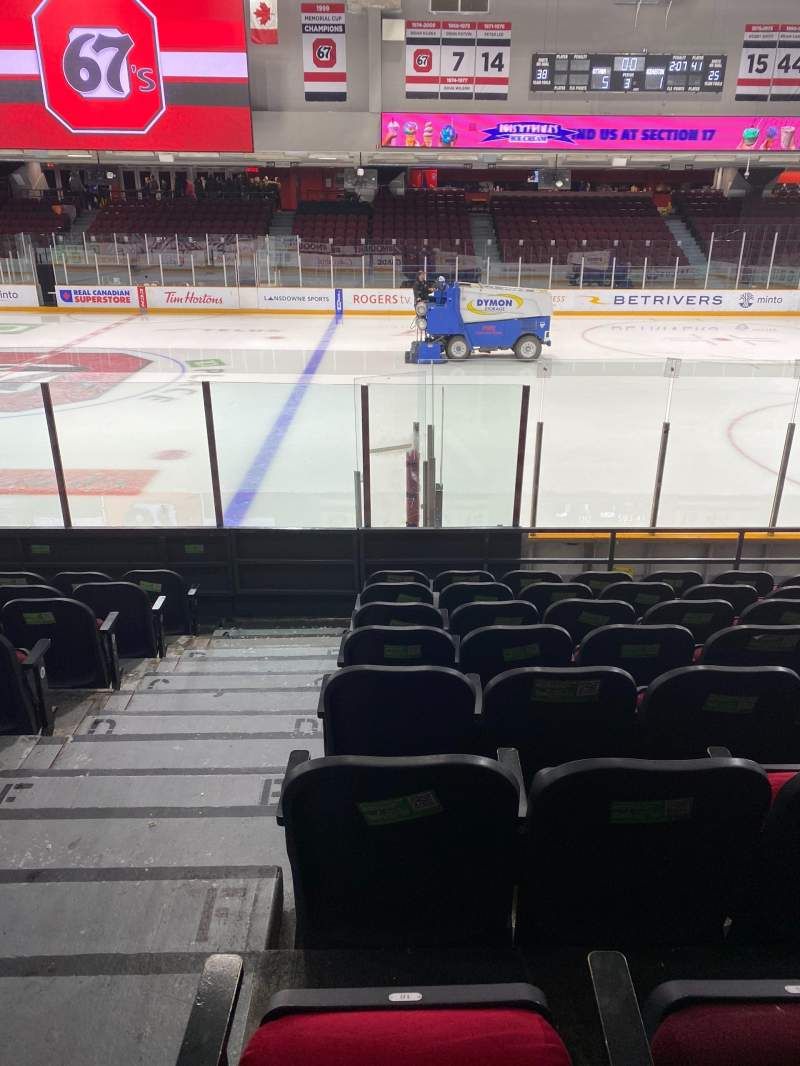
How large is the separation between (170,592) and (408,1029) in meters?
4.72

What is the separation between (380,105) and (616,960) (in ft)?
76.1

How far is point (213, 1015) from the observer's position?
105cm

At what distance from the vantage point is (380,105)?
67.2 ft

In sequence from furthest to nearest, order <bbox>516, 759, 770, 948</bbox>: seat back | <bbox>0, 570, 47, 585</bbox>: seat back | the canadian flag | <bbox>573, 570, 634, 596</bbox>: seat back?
the canadian flag
<bbox>573, 570, 634, 596</bbox>: seat back
<bbox>0, 570, 47, 585</bbox>: seat back
<bbox>516, 759, 770, 948</bbox>: seat back

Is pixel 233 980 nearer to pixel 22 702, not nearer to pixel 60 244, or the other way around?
pixel 22 702

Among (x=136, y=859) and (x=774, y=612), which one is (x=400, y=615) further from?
(x=774, y=612)

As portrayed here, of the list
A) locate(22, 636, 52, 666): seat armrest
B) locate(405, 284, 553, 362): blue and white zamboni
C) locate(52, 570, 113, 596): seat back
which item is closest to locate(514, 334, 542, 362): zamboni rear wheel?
locate(405, 284, 553, 362): blue and white zamboni

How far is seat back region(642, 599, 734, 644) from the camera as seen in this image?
368 cm

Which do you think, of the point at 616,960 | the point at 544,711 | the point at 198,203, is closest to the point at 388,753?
the point at 544,711

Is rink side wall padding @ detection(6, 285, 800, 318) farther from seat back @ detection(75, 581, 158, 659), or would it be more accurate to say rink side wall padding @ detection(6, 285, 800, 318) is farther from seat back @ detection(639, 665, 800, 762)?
seat back @ detection(639, 665, 800, 762)

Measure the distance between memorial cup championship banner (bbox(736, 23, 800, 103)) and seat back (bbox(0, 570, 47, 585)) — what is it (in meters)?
22.9

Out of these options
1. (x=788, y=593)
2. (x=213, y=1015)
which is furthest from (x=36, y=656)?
(x=788, y=593)

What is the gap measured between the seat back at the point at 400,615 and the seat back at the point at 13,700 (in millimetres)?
1502

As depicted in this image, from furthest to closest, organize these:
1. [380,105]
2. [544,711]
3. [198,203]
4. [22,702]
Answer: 1. [198,203]
2. [380,105]
3. [22,702]
4. [544,711]
